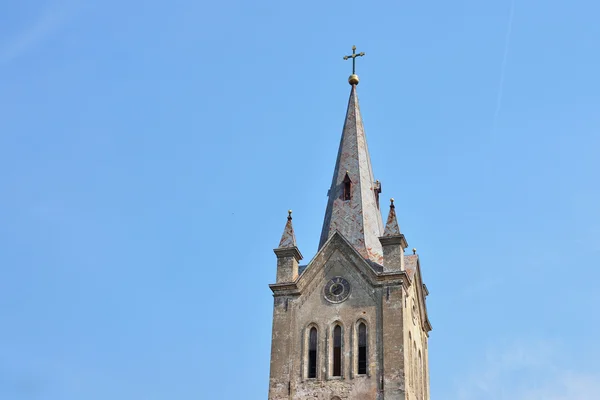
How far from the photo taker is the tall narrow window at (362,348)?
37.8m

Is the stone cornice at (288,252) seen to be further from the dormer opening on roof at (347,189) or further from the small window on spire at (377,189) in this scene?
the small window on spire at (377,189)

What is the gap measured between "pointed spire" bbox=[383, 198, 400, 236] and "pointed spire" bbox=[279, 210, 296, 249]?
4428mm

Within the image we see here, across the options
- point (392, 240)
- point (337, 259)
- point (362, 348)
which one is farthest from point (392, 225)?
point (362, 348)

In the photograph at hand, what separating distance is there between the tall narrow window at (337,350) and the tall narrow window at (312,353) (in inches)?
33.5

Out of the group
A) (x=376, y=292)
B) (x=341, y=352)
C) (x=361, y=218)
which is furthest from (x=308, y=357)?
(x=361, y=218)

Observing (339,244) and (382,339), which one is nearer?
(382,339)

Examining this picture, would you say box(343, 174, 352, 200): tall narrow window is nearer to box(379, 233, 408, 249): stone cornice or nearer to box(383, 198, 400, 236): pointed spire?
box(383, 198, 400, 236): pointed spire

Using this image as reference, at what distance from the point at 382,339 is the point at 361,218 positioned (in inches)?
272

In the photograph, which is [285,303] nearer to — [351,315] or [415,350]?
[351,315]

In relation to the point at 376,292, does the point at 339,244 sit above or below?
above

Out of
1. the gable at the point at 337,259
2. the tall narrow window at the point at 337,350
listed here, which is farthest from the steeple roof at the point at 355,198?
the tall narrow window at the point at 337,350

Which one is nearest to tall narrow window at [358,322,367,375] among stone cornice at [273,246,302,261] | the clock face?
the clock face

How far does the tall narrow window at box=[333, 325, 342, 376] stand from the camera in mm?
38156

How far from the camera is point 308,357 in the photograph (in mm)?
38719
